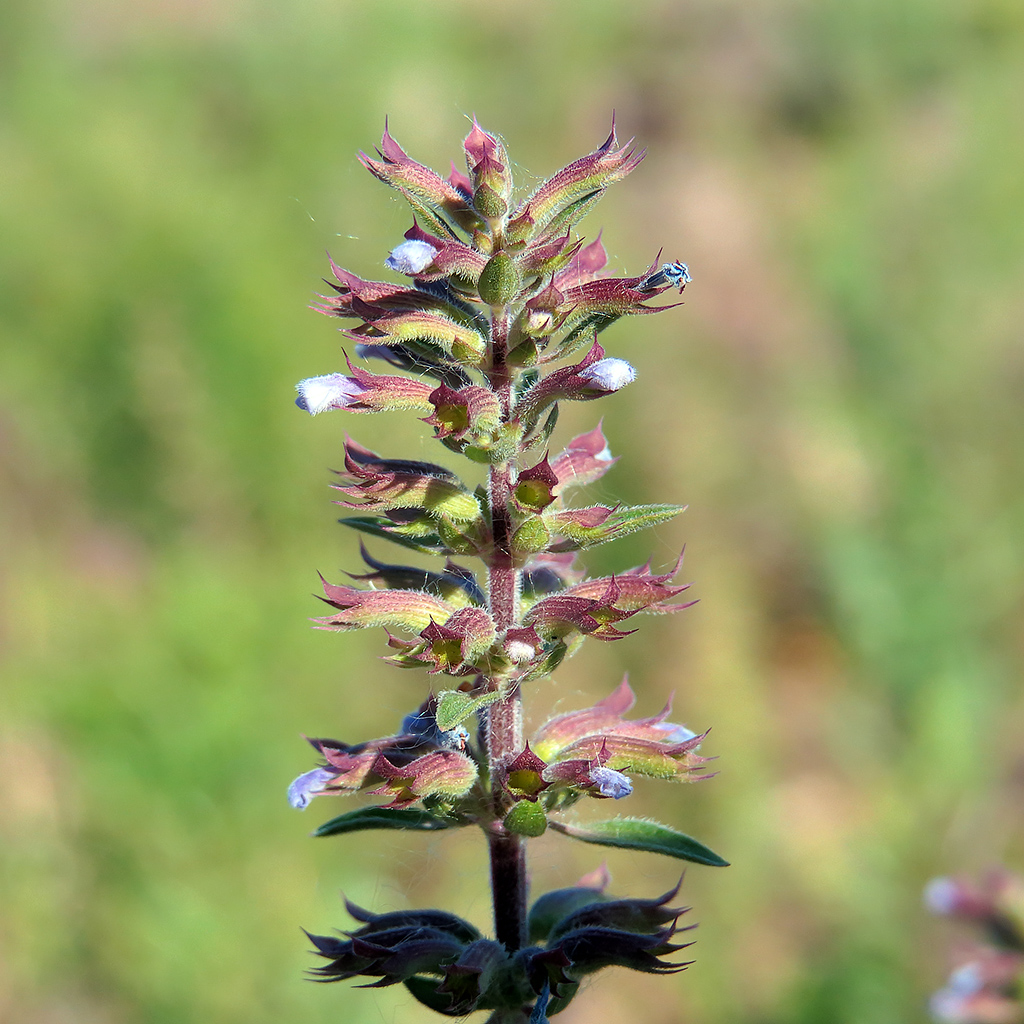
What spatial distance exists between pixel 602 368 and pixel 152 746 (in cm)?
439

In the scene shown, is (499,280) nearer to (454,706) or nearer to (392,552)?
(454,706)

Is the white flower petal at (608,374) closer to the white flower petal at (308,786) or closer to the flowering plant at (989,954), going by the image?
the white flower petal at (308,786)

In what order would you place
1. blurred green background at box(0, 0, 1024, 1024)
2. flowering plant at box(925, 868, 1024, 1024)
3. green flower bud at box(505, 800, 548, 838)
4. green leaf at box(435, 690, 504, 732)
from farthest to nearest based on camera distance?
blurred green background at box(0, 0, 1024, 1024) < flowering plant at box(925, 868, 1024, 1024) < green flower bud at box(505, 800, 548, 838) < green leaf at box(435, 690, 504, 732)

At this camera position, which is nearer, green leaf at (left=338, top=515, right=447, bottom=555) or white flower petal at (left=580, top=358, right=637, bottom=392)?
white flower petal at (left=580, top=358, right=637, bottom=392)

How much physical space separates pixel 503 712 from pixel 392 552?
18.3 feet

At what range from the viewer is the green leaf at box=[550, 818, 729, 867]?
2.16m

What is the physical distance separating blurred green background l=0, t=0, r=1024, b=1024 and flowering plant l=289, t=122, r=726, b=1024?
44cm

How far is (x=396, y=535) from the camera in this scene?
2.36 m

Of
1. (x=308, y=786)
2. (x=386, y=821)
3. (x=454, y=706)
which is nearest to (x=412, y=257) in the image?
(x=454, y=706)

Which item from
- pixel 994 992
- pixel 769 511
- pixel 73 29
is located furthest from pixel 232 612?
pixel 73 29

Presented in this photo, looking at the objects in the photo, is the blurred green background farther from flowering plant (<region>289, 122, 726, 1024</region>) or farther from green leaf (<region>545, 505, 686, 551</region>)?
green leaf (<region>545, 505, 686, 551</region>)

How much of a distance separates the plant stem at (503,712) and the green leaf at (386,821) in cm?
15

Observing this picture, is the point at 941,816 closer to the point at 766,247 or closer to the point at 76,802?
the point at 76,802

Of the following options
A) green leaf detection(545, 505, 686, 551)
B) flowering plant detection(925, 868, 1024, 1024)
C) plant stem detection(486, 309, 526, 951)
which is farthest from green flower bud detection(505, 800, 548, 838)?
flowering plant detection(925, 868, 1024, 1024)
